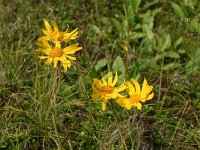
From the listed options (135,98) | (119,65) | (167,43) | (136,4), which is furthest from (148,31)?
(135,98)

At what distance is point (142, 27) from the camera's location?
8.36 feet

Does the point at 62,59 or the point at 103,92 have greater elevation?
the point at 62,59

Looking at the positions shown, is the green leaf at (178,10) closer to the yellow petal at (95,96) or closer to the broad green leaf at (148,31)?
the broad green leaf at (148,31)

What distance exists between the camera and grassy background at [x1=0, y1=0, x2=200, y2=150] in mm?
1875

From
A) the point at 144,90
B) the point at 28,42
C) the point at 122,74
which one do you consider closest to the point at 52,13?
the point at 28,42

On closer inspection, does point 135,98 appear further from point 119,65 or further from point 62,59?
point 119,65

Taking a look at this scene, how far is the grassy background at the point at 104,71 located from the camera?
1875 mm

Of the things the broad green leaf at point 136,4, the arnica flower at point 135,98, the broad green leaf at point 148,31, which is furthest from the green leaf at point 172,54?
the arnica flower at point 135,98

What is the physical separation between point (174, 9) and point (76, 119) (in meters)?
1.03

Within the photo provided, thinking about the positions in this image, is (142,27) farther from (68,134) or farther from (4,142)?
(4,142)

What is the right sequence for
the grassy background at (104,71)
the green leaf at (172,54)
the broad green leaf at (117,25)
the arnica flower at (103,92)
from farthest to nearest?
1. the broad green leaf at (117,25)
2. the green leaf at (172,54)
3. the grassy background at (104,71)
4. the arnica flower at (103,92)

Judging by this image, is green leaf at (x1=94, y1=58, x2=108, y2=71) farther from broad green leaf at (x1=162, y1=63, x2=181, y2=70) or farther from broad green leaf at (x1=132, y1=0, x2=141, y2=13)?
broad green leaf at (x1=132, y1=0, x2=141, y2=13)

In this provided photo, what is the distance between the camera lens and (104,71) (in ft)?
7.40

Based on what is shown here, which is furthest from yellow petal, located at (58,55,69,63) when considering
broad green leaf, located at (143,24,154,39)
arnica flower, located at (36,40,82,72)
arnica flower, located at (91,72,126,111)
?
broad green leaf, located at (143,24,154,39)
